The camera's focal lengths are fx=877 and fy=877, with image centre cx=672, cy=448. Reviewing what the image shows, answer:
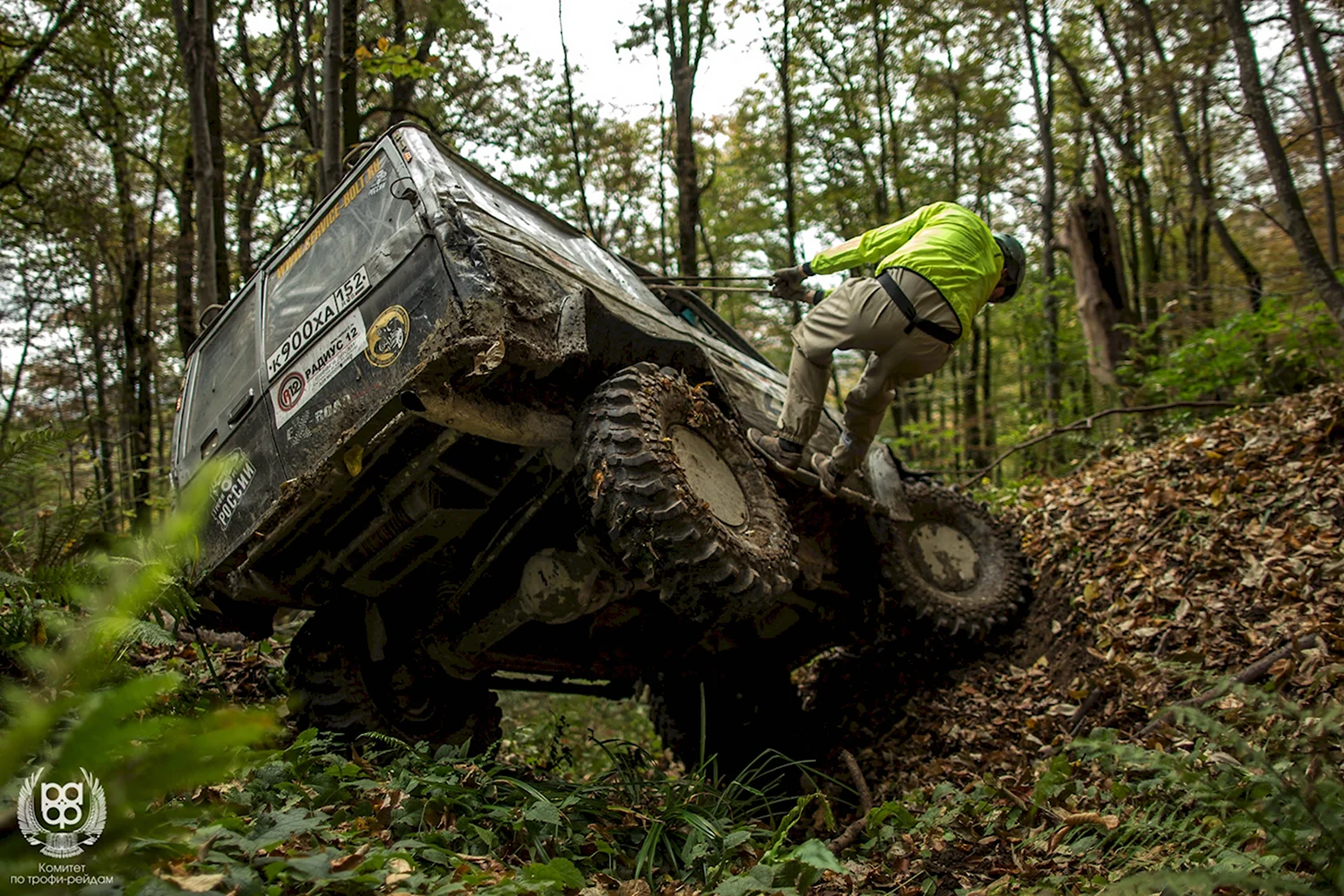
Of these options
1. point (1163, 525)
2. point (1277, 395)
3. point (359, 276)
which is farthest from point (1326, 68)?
point (359, 276)

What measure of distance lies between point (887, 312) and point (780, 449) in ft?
2.91

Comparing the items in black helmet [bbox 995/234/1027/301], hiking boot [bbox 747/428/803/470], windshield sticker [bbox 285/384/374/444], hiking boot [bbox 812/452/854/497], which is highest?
black helmet [bbox 995/234/1027/301]

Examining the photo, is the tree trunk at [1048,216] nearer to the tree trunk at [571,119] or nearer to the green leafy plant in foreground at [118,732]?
the tree trunk at [571,119]

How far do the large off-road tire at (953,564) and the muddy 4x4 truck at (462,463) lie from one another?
716mm

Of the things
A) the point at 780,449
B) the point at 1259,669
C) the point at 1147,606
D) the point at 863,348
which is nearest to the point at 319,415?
the point at 780,449

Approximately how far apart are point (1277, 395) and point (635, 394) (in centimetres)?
654

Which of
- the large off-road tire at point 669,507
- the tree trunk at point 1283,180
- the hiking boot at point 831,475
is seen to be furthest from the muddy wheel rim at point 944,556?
the tree trunk at point 1283,180

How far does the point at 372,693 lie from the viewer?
14.2 ft

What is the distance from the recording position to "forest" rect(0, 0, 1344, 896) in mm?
2166

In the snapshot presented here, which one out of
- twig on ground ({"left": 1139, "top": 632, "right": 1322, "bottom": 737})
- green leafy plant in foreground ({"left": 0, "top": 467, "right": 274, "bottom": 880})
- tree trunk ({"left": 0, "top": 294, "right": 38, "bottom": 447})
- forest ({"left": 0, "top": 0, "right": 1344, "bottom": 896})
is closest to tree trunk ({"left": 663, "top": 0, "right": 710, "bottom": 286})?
forest ({"left": 0, "top": 0, "right": 1344, "bottom": 896})

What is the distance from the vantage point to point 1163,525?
18.1 ft

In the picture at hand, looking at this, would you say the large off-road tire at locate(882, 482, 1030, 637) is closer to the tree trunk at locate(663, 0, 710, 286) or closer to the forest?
the forest

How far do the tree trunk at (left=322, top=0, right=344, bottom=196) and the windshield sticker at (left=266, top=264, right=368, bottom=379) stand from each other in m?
3.33

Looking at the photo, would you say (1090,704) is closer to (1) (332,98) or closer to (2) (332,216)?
(2) (332,216)
